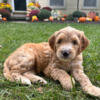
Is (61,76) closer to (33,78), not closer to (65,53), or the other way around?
(65,53)

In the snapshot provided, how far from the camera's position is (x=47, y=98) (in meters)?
2.37

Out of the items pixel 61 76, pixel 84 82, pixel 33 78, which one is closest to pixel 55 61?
pixel 61 76

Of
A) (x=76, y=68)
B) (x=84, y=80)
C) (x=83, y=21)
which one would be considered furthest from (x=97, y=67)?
(x=83, y=21)

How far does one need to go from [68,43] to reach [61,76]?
60 centimetres

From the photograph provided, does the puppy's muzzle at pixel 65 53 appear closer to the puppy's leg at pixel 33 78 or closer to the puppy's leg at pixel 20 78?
the puppy's leg at pixel 33 78

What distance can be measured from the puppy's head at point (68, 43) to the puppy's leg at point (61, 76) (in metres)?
0.29

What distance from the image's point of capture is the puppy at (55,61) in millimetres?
2785

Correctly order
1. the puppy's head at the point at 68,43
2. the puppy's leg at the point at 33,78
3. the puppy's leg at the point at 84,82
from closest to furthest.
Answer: the puppy's leg at the point at 84,82 < the puppy's head at the point at 68,43 < the puppy's leg at the point at 33,78

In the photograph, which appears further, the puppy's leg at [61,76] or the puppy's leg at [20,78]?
the puppy's leg at [20,78]

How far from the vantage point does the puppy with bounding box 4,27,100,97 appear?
279 cm

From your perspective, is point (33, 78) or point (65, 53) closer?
point (65, 53)

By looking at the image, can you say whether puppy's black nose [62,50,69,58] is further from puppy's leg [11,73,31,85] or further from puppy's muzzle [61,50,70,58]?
puppy's leg [11,73,31,85]

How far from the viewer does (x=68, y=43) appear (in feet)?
9.41

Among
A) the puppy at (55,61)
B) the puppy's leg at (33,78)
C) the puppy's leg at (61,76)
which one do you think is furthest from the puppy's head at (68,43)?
the puppy's leg at (33,78)
